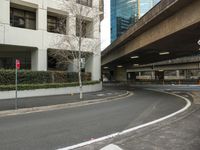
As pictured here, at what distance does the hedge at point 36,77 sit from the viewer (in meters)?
19.6

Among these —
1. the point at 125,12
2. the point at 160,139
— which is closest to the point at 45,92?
the point at 160,139

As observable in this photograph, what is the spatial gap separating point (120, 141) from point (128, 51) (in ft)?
77.4

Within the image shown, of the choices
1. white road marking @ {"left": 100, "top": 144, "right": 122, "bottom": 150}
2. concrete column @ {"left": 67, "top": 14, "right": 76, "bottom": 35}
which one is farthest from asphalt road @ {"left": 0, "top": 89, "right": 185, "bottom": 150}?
concrete column @ {"left": 67, "top": 14, "right": 76, "bottom": 35}

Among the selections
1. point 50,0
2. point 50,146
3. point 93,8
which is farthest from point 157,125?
point 93,8

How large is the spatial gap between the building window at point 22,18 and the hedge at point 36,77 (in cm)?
782

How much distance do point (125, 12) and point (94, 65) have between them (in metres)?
51.4

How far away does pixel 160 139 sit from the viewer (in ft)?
22.5

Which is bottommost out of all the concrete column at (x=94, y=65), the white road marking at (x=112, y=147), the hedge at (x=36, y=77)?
the white road marking at (x=112, y=147)

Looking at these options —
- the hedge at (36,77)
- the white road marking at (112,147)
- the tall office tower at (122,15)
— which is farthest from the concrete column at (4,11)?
the tall office tower at (122,15)

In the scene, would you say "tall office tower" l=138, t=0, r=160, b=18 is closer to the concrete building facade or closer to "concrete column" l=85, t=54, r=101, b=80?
the concrete building facade

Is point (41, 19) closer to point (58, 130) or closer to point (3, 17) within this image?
point (3, 17)

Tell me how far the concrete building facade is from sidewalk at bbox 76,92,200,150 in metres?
16.5

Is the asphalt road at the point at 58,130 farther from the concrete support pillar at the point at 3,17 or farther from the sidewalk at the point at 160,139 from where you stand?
the concrete support pillar at the point at 3,17

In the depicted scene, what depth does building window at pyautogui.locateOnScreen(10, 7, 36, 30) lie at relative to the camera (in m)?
26.3
